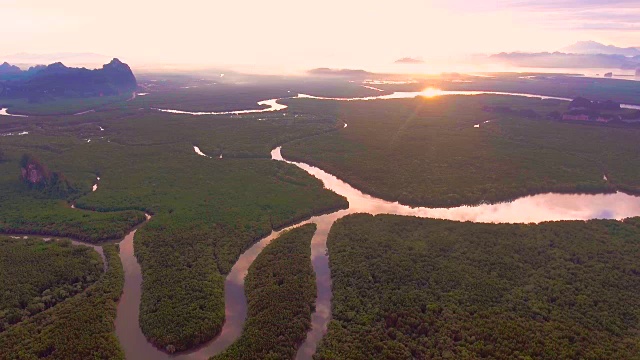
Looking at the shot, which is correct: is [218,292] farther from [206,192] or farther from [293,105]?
[293,105]

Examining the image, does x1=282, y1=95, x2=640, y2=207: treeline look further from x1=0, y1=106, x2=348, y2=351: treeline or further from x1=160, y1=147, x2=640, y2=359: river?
x1=0, y1=106, x2=348, y2=351: treeline

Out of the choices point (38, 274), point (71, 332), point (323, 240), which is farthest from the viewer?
point (323, 240)

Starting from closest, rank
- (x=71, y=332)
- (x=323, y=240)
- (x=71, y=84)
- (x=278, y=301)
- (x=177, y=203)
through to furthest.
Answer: (x=71, y=332) → (x=278, y=301) → (x=323, y=240) → (x=177, y=203) → (x=71, y=84)

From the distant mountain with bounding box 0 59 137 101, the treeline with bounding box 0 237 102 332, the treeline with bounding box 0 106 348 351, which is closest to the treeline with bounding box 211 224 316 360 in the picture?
the treeline with bounding box 0 106 348 351

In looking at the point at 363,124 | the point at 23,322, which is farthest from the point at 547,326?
the point at 363,124

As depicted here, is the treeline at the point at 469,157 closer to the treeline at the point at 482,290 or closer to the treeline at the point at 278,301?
the treeline at the point at 482,290

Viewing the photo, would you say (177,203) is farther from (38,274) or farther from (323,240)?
(323,240)

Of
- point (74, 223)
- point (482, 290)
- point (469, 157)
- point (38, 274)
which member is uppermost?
point (469, 157)

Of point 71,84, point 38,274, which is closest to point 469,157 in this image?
point 38,274

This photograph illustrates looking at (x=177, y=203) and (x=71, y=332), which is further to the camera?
(x=177, y=203)
